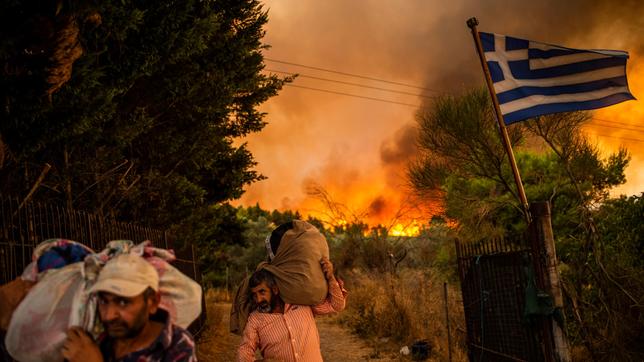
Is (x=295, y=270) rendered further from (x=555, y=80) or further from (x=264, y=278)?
(x=555, y=80)

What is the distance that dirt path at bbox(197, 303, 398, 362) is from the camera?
38.7 feet

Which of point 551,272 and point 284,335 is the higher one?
point 551,272

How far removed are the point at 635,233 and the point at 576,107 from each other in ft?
14.9

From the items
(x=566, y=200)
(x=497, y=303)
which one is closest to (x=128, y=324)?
(x=497, y=303)

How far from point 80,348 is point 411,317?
11.8 metres

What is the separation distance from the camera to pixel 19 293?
198cm

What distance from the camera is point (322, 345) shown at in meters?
14.0

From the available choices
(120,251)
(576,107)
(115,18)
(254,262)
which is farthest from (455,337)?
(254,262)

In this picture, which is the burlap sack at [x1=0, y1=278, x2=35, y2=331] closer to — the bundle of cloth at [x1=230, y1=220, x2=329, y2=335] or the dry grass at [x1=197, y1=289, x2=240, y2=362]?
the bundle of cloth at [x1=230, y1=220, x2=329, y2=335]

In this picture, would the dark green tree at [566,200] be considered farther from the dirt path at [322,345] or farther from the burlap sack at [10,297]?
the burlap sack at [10,297]

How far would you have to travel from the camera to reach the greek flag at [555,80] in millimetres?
6805

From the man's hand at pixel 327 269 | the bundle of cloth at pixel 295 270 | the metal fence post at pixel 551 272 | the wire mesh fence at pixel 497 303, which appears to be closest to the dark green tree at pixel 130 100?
the bundle of cloth at pixel 295 270

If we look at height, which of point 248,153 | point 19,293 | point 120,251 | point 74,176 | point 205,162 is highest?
point 248,153

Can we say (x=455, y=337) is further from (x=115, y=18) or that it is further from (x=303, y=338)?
(x=115, y=18)
